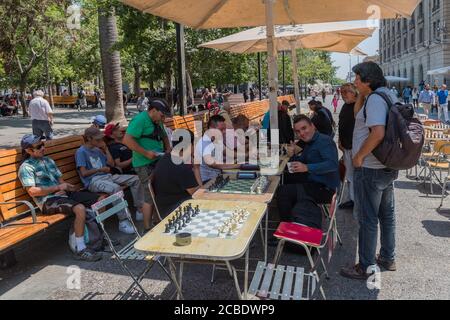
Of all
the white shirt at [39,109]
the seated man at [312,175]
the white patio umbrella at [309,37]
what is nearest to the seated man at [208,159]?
the seated man at [312,175]

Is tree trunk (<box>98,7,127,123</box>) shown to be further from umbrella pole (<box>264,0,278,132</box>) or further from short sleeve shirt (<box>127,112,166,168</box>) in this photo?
umbrella pole (<box>264,0,278,132</box>)

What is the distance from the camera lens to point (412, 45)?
66000 millimetres

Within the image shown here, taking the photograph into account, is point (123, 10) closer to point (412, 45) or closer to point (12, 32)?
point (12, 32)

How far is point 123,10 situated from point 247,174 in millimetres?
6322

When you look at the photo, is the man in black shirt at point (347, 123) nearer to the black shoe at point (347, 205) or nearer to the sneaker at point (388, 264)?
the black shoe at point (347, 205)

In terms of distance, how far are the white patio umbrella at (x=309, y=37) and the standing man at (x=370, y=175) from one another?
3.87m

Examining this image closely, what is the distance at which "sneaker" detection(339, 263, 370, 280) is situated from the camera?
13.9ft

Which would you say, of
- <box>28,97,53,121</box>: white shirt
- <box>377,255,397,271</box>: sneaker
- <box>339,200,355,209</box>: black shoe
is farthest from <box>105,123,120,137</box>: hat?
<box>28,97,53,121</box>: white shirt

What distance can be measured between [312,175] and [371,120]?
137cm

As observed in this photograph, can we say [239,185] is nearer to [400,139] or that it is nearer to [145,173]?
[400,139]

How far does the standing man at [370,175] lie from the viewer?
3799 millimetres

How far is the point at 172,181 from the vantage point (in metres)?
5.02

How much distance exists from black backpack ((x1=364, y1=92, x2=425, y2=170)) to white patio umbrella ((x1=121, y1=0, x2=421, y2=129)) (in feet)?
6.74

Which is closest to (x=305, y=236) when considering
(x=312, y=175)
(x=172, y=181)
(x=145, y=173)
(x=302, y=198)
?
(x=302, y=198)
